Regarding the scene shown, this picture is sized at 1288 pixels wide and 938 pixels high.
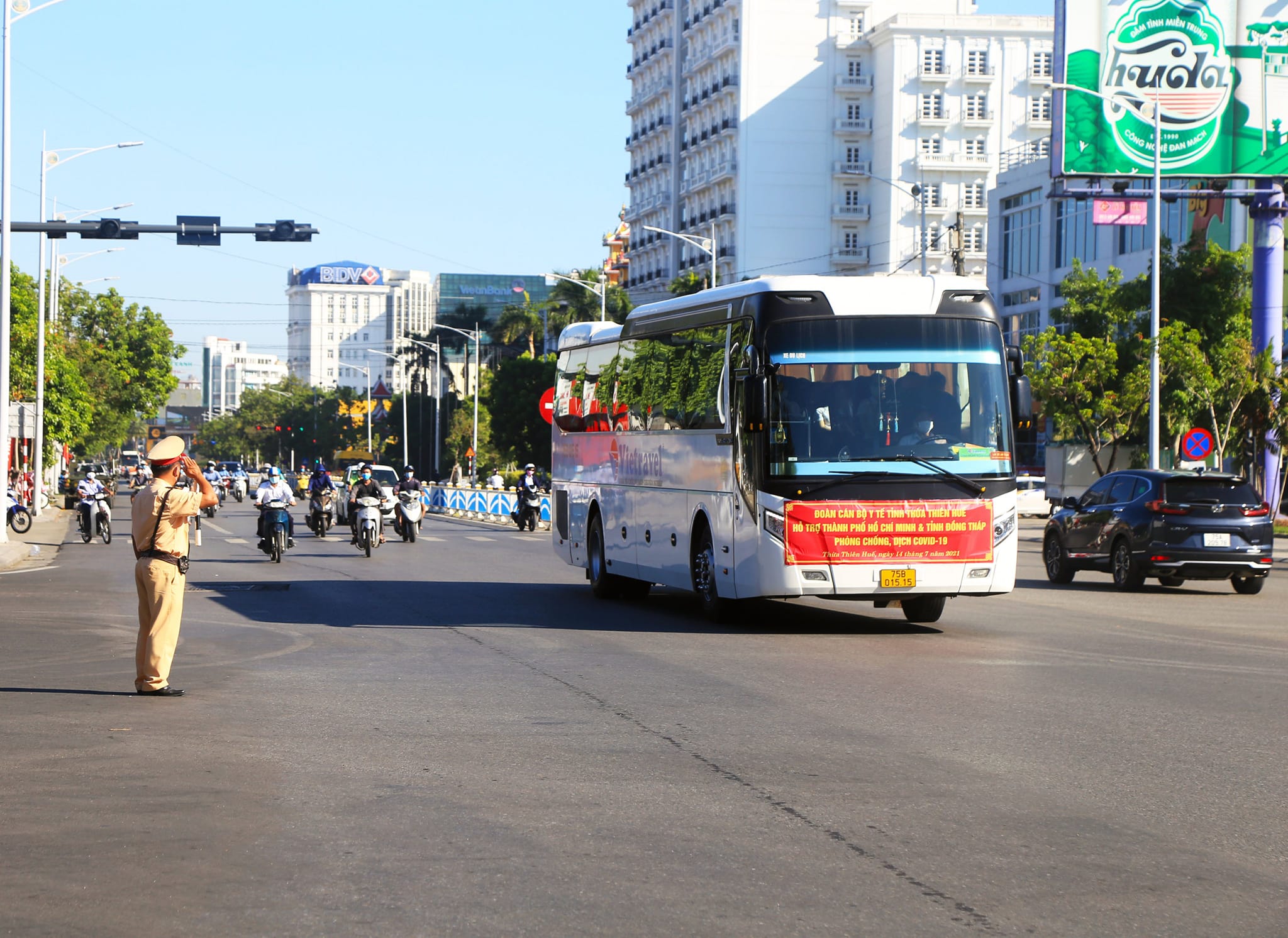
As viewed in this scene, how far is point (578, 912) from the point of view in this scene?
18.9 feet

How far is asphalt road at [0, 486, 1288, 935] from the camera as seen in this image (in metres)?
5.91

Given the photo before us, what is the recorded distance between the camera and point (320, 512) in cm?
3881

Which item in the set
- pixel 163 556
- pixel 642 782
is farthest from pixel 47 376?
pixel 642 782

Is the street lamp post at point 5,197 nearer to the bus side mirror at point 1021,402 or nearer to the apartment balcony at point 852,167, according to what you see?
the bus side mirror at point 1021,402

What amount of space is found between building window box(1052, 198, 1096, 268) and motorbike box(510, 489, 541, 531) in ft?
107

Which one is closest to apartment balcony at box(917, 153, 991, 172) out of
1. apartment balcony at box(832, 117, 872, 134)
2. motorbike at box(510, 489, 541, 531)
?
apartment balcony at box(832, 117, 872, 134)

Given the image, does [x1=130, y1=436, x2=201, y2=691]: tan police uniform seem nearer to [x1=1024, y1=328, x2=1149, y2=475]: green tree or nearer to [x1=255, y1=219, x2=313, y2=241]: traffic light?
[x1=255, y1=219, x2=313, y2=241]: traffic light

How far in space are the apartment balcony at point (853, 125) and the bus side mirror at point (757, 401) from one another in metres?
93.3

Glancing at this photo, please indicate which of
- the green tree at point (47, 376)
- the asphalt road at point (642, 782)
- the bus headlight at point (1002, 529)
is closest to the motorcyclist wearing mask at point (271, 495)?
the asphalt road at point (642, 782)

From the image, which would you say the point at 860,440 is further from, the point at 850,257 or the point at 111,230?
the point at 850,257

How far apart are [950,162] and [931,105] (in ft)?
11.7

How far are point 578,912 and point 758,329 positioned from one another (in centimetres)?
1073

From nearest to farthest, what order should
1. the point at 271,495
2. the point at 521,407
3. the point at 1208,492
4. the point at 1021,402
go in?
1. the point at 1021,402
2. the point at 1208,492
3. the point at 271,495
4. the point at 521,407

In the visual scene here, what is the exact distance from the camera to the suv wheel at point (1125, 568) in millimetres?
23484
